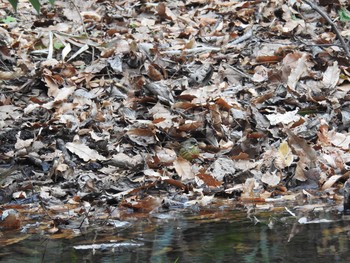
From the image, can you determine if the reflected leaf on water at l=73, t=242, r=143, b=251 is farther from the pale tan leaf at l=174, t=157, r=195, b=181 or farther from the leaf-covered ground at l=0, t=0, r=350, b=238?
the pale tan leaf at l=174, t=157, r=195, b=181

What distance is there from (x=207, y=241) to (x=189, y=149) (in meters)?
1.70

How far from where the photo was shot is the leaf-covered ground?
3805 millimetres

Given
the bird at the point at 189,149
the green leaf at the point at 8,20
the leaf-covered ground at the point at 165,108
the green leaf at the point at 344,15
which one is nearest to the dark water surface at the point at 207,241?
the leaf-covered ground at the point at 165,108

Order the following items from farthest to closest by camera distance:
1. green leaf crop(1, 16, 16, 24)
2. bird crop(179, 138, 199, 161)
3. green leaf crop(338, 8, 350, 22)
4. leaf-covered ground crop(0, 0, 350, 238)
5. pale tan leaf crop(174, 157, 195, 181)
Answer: green leaf crop(1, 16, 16, 24), green leaf crop(338, 8, 350, 22), bird crop(179, 138, 199, 161), pale tan leaf crop(174, 157, 195, 181), leaf-covered ground crop(0, 0, 350, 238)

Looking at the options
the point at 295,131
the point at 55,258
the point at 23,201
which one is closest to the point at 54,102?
the point at 23,201

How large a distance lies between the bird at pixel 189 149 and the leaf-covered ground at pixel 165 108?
0.05 meters

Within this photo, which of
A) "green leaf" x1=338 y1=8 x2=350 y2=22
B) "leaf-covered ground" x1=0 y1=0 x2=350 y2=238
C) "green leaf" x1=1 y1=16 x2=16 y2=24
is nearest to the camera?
"leaf-covered ground" x1=0 y1=0 x2=350 y2=238

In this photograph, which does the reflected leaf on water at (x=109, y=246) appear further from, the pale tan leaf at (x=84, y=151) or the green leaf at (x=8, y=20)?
the green leaf at (x=8, y=20)

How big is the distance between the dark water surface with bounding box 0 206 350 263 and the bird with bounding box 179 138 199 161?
1.03 meters

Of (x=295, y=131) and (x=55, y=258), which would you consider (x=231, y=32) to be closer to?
(x=295, y=131)

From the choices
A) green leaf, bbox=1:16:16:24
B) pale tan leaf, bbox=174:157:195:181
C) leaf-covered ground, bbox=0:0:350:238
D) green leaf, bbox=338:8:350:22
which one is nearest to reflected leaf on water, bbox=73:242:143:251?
leaf-covered ground, bbox=0:0:350:238

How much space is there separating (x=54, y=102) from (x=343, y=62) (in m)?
2.19

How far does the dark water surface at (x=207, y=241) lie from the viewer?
7.94 ft

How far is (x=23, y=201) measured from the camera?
3.88 metres
